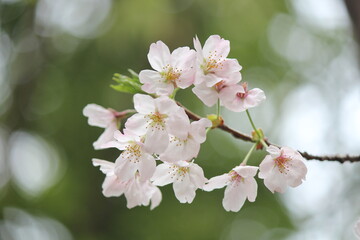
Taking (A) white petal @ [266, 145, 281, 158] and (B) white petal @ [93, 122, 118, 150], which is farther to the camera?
(B) white petal @ [93, 122, 118, 150]

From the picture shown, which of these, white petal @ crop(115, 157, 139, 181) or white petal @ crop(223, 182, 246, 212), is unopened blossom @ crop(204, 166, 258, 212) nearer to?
white petal @ crop(223, 182, 246, 212)

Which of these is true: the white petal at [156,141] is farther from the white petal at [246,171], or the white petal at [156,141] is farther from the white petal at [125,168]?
the white petal at [246,171]

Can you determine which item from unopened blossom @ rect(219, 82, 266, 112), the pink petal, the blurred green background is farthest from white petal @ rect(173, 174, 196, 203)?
the blurred green background

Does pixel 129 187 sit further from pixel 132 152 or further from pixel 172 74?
pixel 172 74

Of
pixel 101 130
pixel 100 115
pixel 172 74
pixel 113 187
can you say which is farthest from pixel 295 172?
pixel 101 130

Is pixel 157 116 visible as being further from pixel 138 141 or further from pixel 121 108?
pixel 121 108
